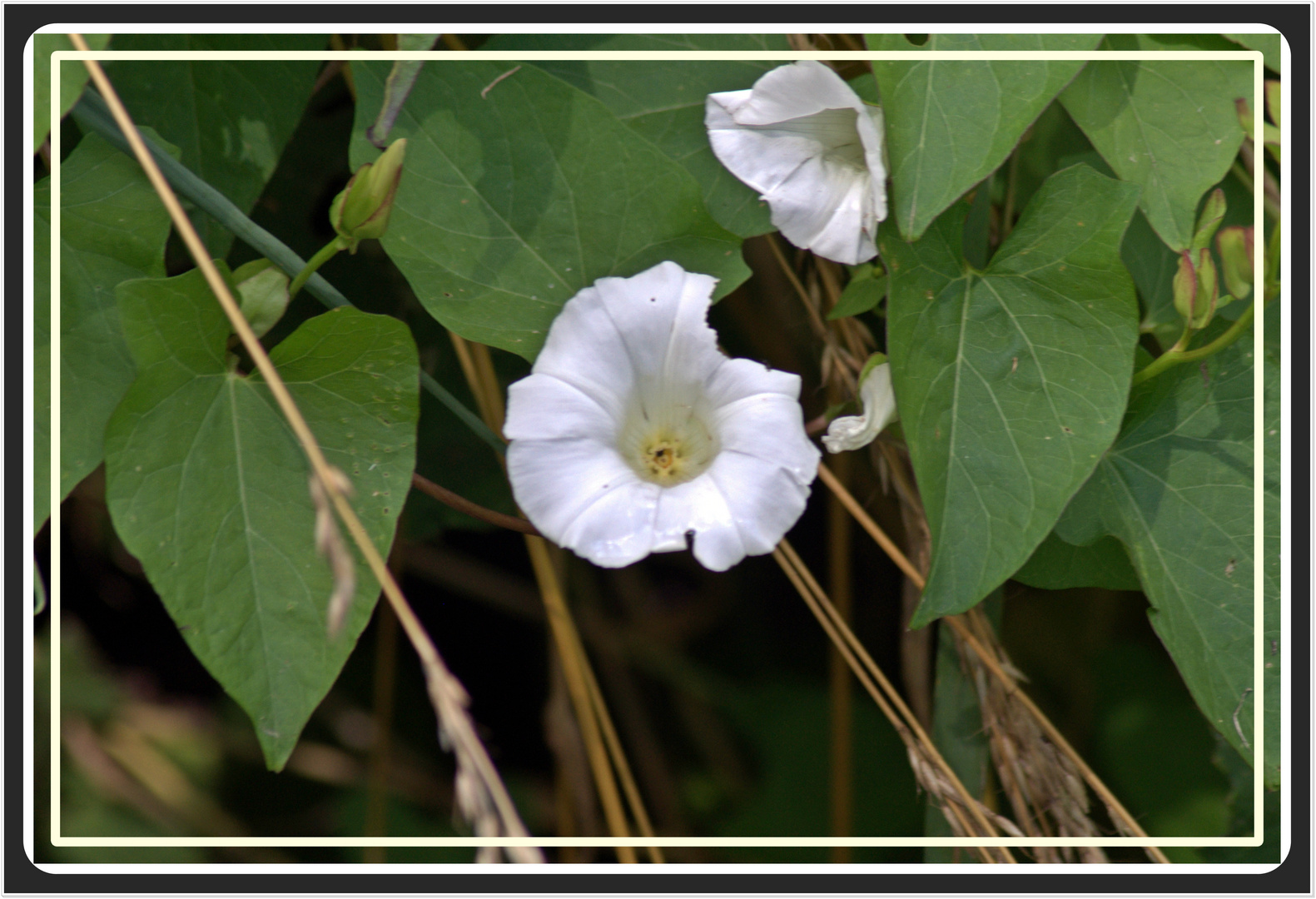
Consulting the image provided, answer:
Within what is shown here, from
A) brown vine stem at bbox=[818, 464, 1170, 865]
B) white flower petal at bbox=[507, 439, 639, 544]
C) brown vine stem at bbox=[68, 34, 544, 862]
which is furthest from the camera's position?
brown vine stem at bbox=[818, 464, 1170, 865]

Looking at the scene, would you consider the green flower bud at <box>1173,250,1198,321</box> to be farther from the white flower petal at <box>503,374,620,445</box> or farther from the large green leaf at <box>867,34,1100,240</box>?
the white flower petal at <box>503,374,620,445</box>

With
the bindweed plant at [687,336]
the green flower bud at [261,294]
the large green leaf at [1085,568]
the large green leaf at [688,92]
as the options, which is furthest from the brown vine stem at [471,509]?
the large green leaf at [1085,568]

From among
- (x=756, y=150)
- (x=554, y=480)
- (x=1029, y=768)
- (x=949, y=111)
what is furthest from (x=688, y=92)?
(x=1029, y=768)

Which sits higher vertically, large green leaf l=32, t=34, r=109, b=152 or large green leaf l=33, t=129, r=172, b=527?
large green leaf l=32, t=34, r=109, b=152

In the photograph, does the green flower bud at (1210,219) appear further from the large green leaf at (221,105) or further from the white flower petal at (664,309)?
the large green leaf at (221,105)

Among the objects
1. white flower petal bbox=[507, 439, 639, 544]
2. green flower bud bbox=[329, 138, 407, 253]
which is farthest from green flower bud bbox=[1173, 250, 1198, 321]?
green flower bud bbox=[329, 138, 407, 253]
